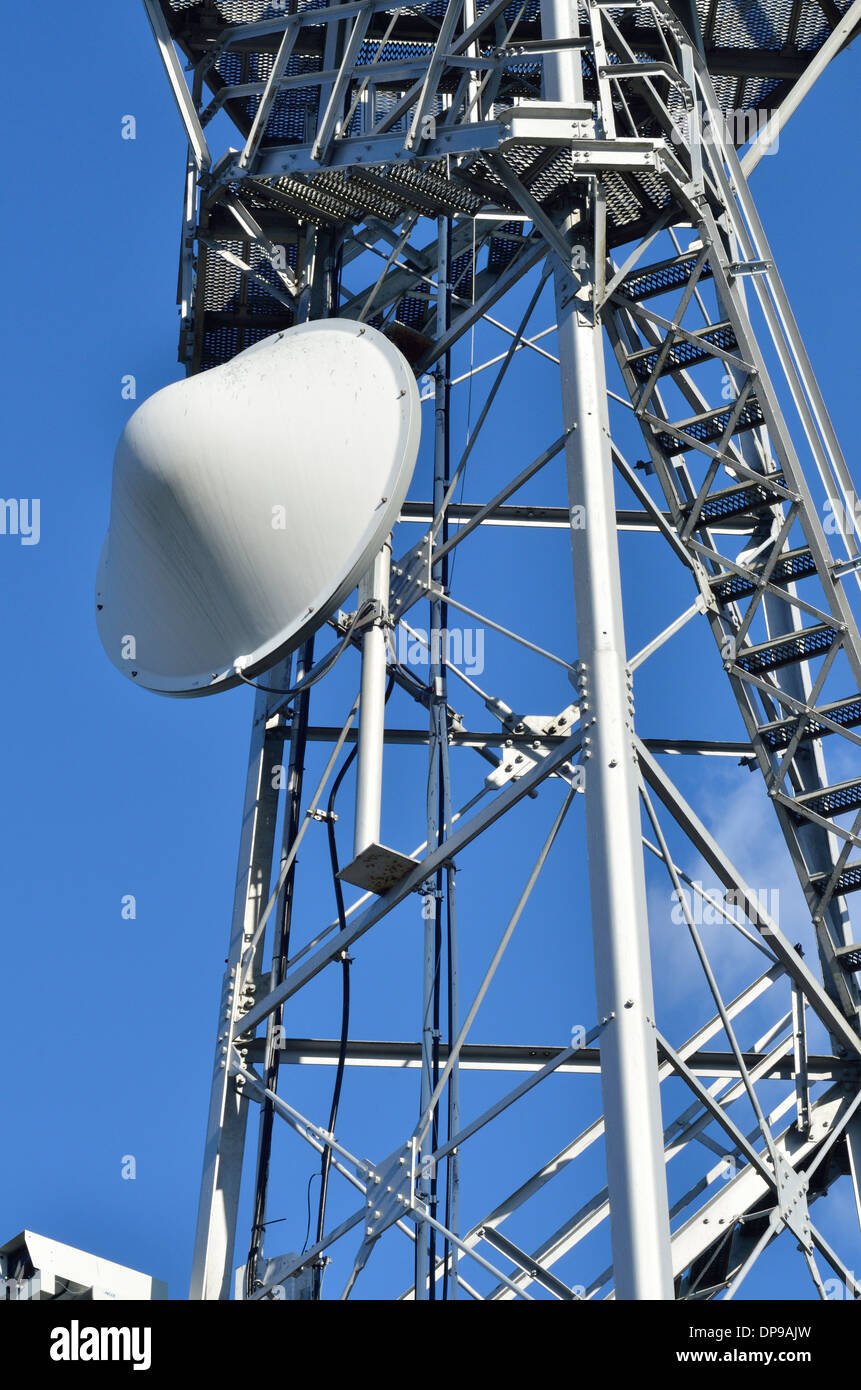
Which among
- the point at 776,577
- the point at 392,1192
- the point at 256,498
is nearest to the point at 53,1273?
the point at 392,1192

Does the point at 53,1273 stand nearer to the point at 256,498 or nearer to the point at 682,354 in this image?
the point at 256,498

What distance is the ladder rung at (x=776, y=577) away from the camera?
52.1 feet

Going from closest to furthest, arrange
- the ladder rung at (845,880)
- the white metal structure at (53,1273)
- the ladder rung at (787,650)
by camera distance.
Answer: the white metal structure at (53,1273), the ladder rung at (787,650), the ladder rung at (845,880)

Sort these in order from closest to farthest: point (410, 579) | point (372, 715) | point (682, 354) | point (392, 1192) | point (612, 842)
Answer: point (612, 842), point (392, 1192), point (372, 715), point (410, 579), point (682, 354)

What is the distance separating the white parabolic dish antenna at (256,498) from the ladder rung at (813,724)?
400cm

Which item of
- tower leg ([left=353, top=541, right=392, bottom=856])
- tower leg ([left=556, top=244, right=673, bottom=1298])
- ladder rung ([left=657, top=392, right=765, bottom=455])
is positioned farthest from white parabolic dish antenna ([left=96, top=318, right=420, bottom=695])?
ladder rung ([left=657, top=392, right=765, bottom=455])

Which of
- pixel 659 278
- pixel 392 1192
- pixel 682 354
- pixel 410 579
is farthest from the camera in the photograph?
pixel 682 354

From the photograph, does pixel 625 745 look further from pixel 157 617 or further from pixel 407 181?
pixel 407 181

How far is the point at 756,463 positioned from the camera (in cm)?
1764

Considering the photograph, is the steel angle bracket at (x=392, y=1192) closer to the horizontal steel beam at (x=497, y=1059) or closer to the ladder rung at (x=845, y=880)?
the horizontal steel beam at (x=497, y=1059)

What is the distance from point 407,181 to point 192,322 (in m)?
4.05

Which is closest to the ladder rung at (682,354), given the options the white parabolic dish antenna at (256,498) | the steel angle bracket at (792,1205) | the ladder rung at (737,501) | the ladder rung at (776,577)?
the ladder rung at (737,501)

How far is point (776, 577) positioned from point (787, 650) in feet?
2.24

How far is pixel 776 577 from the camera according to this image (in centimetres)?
1605
